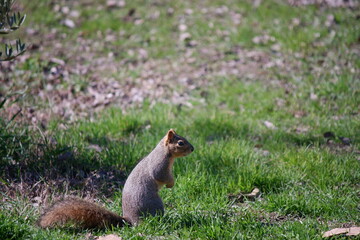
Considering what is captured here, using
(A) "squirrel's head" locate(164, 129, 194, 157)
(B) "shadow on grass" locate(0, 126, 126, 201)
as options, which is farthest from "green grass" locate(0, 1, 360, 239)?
(A) "squirrel's head" locate(164, 129, 194, 157)

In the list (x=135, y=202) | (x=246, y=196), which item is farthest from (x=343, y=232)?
(x=135, y=202)

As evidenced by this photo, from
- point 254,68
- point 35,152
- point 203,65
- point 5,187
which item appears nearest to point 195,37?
point 203,65

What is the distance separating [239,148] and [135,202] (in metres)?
1.52

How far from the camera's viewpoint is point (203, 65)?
6.73 metres

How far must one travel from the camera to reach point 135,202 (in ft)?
9.45

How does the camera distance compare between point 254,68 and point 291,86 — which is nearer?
point 291,86

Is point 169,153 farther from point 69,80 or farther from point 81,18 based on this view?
point 81,18

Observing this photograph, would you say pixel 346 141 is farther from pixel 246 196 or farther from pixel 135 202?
pixel 135 202

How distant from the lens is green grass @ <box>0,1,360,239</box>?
2973 mm

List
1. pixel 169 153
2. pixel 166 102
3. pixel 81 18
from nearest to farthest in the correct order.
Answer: pixel 169 153, pixel 166 102, pixel 81 18

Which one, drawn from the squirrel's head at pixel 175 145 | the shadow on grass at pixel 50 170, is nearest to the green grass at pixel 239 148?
the shadow on grass at pixel 50 170

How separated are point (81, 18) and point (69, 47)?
114 centimetres

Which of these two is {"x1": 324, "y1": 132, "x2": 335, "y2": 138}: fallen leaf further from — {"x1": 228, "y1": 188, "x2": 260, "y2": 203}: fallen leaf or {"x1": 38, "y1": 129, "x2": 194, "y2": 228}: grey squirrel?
{"x1": 38, "y1": 129, "x2": 194, "y2": 228}: grey squirrel

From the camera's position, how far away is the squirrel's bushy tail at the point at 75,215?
2766mm
